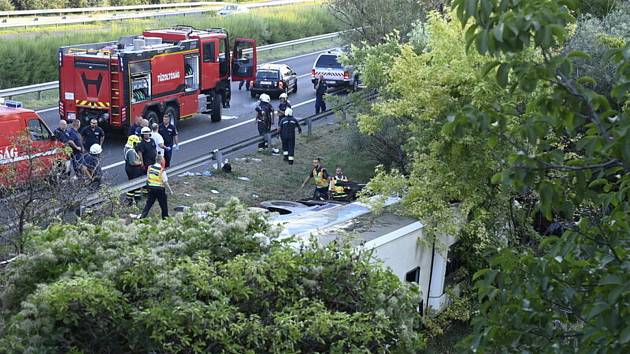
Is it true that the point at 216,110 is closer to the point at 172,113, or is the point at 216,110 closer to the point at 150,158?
the point at 172,113

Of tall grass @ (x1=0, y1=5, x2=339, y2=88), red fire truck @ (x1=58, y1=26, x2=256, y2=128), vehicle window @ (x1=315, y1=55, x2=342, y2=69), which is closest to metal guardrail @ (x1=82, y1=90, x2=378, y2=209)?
red fire truck @ (x1=58, y1=26, x2=256, y2=128)

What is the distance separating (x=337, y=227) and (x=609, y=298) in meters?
8.61

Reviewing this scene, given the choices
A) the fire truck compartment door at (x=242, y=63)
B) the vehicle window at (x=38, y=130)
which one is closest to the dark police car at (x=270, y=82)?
the fire truck compartment door at (x=242, y=63)

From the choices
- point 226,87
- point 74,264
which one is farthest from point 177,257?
point 226,87

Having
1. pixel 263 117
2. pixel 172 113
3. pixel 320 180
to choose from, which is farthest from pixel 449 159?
pixel 172 113

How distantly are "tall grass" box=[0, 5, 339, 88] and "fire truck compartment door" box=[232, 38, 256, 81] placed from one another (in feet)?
28.9

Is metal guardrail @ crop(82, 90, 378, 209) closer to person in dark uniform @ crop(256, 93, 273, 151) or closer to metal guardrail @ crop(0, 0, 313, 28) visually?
person in dark uniform @ crop(256, 93, 273, 151)

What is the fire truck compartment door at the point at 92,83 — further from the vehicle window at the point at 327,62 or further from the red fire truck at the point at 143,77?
the vehicle window at the point at 327,62

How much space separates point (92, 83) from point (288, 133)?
16.9ft

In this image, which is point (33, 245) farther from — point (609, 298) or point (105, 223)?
point (609, 298)

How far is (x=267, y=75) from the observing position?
3572 cm

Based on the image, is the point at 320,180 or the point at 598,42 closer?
the point at 598,42

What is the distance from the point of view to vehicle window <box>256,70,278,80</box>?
35.6 m

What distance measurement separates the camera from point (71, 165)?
16922mm
